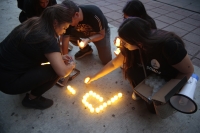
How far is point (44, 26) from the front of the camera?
150cm

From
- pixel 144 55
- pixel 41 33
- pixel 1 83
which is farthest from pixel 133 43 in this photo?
pixel 1 83

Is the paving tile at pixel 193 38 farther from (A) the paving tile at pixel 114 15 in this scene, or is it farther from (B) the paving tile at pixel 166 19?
(A) the paving tile at pixel 114 15

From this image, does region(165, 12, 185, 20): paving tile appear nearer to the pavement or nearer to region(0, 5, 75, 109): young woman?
the pavement

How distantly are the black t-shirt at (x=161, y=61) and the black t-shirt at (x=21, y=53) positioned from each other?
2.89 feet

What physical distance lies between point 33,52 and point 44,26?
26 cm

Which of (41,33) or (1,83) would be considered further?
(1,83)

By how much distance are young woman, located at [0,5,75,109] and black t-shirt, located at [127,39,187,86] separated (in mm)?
758

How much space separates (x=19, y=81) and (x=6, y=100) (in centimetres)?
63

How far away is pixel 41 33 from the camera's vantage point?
1.46m

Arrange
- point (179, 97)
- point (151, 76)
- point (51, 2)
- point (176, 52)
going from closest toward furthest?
point (176, 52) < point (179, 97) < point (151, 76) < point (51, 2)

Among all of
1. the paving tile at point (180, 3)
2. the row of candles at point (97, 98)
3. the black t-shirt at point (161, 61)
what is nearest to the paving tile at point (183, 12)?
the paving tile at point (180, 3)

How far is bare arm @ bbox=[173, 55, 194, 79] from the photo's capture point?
55.4 inches

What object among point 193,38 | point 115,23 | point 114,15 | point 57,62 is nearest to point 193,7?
point 193,38

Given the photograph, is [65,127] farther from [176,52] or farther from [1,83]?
[176,52]
